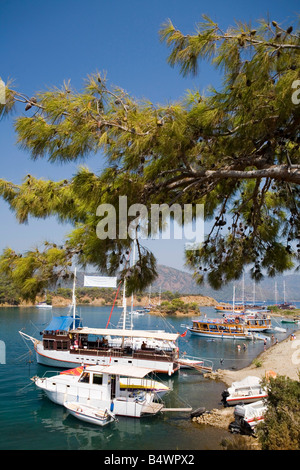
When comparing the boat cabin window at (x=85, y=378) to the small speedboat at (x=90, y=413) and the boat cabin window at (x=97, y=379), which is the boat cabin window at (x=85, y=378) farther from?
the small speedboat at (x=90, y=413)

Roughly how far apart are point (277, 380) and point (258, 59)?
21.2 feet

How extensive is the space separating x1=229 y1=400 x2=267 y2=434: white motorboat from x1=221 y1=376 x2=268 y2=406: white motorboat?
2.15 m

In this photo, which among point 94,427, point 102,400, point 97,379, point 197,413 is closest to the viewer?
point 94,427

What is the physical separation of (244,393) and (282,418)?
871 centimetres

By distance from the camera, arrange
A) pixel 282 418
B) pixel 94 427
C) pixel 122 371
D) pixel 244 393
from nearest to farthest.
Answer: pixel 282 418 → pixel 94 427 → pixel 122 371 → pixel 244 393

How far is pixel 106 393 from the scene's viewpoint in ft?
45.5

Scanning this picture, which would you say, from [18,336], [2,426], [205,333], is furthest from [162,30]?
[205,333]

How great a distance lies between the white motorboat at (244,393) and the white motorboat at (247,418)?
215cm

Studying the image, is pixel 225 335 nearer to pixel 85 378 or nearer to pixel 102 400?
pixel 85 378

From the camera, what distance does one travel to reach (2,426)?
40.1 feet

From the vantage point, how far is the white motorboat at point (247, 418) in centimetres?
1138

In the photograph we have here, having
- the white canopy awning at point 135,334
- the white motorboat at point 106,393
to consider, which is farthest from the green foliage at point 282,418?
the white canopy awning at point 135,334

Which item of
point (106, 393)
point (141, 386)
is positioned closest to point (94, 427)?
point (106, 393)
